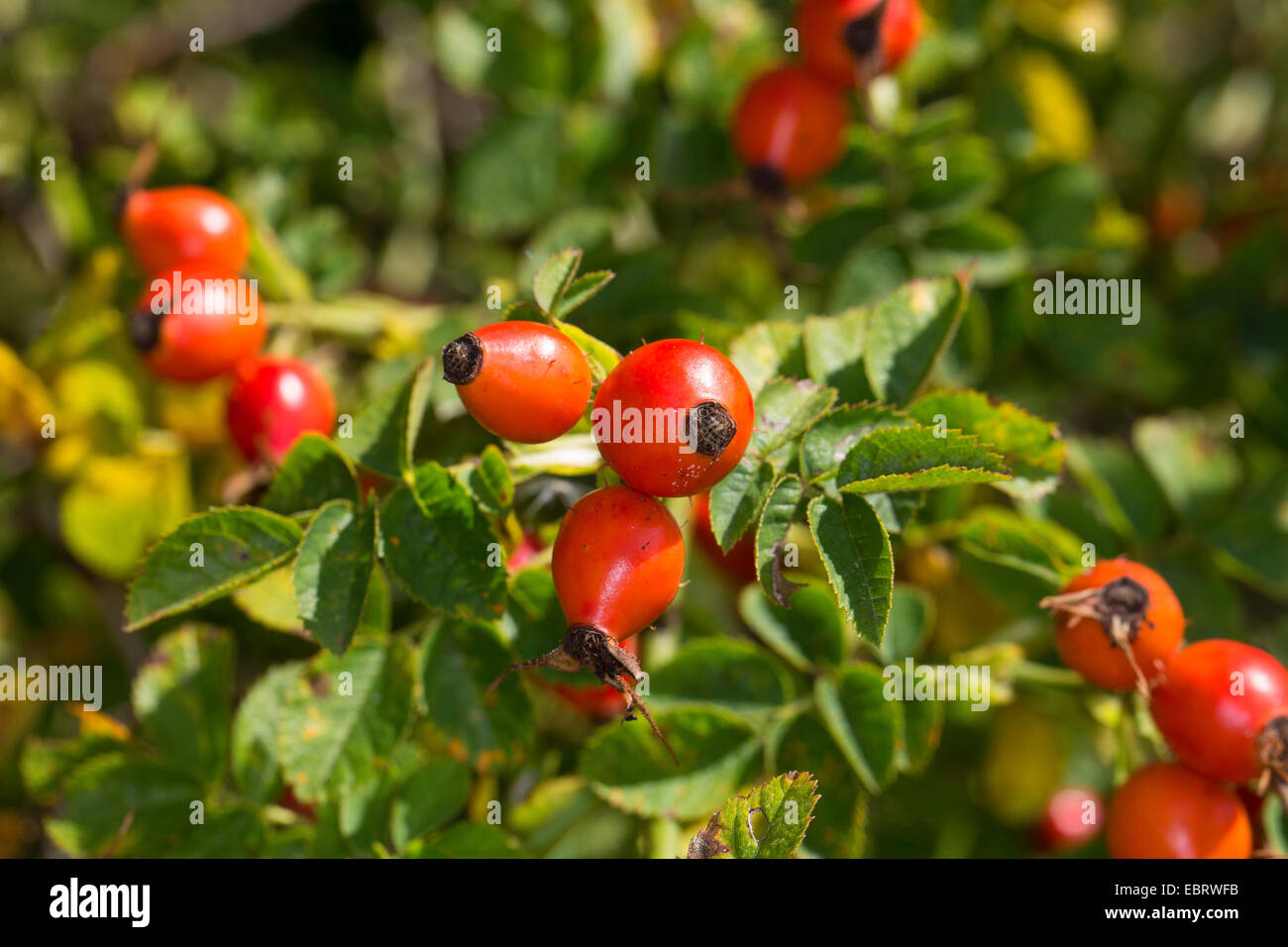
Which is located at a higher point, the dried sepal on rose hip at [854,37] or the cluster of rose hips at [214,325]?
the dried sepal on rose hip at [854,37]

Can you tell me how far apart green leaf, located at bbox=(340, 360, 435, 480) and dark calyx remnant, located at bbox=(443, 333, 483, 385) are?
1.07ft

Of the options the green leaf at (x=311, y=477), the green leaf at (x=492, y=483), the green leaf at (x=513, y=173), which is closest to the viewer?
the green leaf at (x=492, y=483)

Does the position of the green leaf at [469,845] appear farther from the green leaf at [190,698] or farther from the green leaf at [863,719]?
the green leaf at [863,719]

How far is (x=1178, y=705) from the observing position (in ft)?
5.79

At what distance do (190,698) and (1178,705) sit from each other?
210 centimetres

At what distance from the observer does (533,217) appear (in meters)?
2.78

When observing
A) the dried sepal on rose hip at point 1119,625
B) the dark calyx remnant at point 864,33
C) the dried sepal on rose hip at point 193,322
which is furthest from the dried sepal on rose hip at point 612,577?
the dark calyx remnant at point 864,33

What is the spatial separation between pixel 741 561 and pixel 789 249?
88 centimetres

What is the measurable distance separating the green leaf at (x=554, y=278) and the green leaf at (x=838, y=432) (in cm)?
49

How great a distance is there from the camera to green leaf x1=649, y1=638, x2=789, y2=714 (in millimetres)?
2074

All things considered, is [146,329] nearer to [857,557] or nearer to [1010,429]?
[857,557]

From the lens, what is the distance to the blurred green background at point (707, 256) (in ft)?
8.00

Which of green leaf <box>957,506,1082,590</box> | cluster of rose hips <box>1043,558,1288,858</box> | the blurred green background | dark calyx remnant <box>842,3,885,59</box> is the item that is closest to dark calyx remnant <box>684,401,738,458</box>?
the blurred green background

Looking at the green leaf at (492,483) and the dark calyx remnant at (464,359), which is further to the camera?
the green leaf at (492,483)
